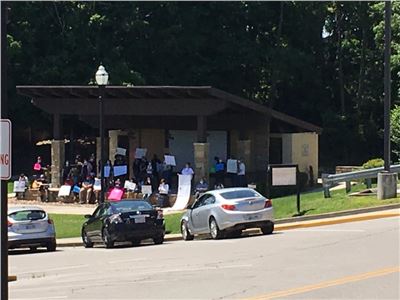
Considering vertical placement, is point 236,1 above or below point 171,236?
above

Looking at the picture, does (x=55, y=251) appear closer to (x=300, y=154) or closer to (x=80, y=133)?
(x=300, y=154)

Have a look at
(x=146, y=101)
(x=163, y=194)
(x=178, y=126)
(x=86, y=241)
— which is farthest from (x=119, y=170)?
(x=86, y=241)

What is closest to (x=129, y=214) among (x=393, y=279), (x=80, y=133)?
(x=393, y=279)

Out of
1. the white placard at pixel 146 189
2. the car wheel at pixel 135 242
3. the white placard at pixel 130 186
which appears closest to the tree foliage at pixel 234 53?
the white placard at pixel 130 186

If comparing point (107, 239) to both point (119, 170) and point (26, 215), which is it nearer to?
point (26, 215)

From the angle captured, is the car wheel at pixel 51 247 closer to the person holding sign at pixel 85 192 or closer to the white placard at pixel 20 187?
the person holding sign at pixel 85 192

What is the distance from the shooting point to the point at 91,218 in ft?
83.9

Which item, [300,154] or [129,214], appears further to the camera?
[300,154]

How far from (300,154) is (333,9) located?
2348cm

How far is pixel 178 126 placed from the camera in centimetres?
4156

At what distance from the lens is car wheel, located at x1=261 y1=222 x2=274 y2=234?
23.2 meters

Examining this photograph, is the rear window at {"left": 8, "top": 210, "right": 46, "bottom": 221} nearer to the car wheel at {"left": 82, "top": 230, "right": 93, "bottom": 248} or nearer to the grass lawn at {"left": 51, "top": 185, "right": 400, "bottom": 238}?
the car wheel at {"left": 82, "top": 230, "right": 93, "bottom": 248}

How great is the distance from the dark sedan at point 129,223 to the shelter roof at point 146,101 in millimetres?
11044

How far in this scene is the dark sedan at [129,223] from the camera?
78.2 ft
